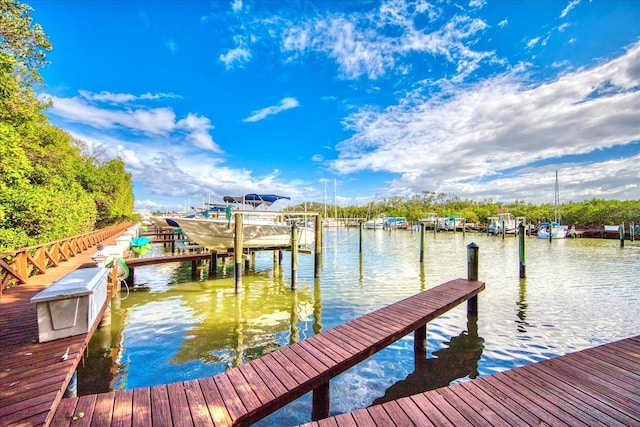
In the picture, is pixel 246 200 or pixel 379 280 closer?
pixel 379 280

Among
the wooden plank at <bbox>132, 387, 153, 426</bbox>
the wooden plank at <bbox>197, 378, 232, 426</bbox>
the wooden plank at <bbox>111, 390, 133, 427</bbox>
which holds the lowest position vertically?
the wooden plank at <bbox>197, 378, 232, 426</bbox>

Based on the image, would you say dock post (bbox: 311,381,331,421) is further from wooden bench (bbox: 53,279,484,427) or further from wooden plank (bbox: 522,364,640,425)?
wooden plank (bbox: 522,364,640,425)

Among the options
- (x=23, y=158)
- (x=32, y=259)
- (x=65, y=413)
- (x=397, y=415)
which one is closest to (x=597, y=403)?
(x=397, y=415)

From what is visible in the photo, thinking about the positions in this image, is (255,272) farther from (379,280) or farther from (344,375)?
(344,375)

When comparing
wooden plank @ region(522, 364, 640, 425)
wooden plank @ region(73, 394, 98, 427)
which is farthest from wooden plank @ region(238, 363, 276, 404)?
wooden plank @ region(522, 364, 640, 425)

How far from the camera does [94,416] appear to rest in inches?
110

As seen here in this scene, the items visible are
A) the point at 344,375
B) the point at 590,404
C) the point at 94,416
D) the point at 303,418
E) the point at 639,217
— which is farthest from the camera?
the point at 639,217

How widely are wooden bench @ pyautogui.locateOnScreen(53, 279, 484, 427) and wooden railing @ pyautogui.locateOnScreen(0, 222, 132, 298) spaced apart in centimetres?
594

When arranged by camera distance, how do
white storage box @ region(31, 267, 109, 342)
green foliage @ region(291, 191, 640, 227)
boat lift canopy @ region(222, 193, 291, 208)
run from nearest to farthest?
white storage box @ region(31, 267, 109, 342) < boat lift canopy @ region(222, 193, 291, 208) < green foliage @ region(291, 191, 640, 227)

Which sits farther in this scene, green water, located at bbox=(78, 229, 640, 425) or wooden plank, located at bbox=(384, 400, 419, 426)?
green water, located at bbox=(78, 229, 640, 425)

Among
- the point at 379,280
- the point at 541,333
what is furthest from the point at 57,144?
the point at 541,333

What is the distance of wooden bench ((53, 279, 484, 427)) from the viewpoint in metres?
2.85

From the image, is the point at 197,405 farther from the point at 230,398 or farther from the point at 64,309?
the point at 64,309

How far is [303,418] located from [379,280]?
9.44 metres
